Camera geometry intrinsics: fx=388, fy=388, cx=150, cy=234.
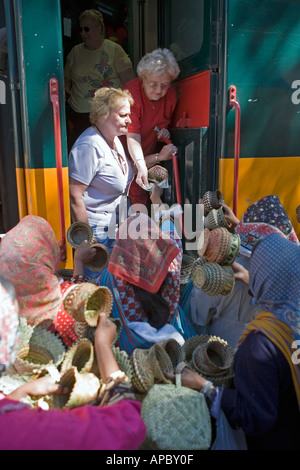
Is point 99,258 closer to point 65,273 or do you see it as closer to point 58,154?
→ point 65,273

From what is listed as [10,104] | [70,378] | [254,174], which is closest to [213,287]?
[70,378]

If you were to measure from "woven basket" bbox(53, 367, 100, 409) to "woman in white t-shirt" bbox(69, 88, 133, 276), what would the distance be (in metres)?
1.52

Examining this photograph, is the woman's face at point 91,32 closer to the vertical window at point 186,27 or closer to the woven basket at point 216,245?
the vertical window at point 186,27

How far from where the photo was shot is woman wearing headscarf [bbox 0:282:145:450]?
1.08 m

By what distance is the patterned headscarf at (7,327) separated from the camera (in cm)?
116

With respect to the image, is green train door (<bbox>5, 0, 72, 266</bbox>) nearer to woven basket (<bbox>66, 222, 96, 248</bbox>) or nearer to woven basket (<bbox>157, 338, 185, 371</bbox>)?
woven basket (<bbox>66, 222, 96, 248</bbox>)

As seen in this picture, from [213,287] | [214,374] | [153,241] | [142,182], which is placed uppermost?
[142,182]

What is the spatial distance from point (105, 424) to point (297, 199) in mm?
2362

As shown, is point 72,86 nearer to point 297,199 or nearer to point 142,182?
point 142,182

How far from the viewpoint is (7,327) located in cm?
117

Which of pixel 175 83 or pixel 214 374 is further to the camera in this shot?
pixel 175 83

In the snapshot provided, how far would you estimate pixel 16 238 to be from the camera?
1796 millimetres

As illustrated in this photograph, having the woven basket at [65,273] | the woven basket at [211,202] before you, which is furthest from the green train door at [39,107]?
the woven basket at [211,202]

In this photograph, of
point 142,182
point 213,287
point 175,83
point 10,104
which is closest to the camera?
point 213,287
